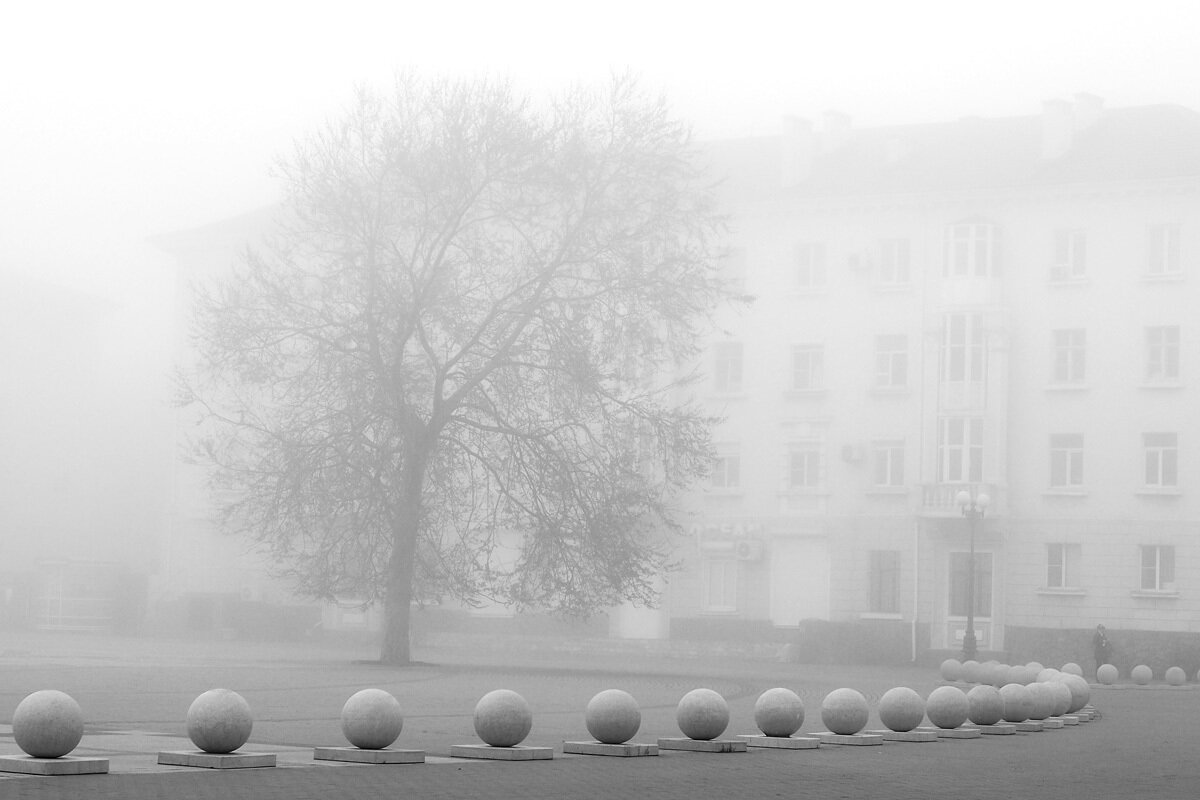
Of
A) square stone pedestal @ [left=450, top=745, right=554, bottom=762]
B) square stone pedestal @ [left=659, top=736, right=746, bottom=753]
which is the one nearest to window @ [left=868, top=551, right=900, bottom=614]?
square stone pedestal @ [left=659, top=736, right=746, bottom=753]

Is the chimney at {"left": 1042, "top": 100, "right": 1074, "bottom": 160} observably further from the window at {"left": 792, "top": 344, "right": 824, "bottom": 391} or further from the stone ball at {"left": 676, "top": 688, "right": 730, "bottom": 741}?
the stone ball at {"left": 676, "top": 688, "right": 730, "bottom": 741}

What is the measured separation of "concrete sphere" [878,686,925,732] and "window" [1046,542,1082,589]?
126ft

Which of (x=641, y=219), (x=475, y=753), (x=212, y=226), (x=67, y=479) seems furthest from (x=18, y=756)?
(x=67, y=479)

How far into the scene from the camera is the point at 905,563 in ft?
198

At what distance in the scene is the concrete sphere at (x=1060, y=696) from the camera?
2617cm

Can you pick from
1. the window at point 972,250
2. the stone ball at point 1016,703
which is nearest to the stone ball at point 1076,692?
the stone ball at point 1016,703

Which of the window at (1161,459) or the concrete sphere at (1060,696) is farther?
the window at (1161,459)

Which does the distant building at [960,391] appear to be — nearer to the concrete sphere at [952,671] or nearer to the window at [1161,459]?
the window at [1161,459]

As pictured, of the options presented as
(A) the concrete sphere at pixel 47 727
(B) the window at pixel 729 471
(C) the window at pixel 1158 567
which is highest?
(B) the window at pixel 729 471

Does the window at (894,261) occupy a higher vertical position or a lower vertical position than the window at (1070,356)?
higher

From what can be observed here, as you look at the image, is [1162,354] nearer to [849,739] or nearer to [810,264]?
[810,264]

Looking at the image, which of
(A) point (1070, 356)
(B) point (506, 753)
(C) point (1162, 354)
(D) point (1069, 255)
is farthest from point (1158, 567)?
(B) point (506, 753)

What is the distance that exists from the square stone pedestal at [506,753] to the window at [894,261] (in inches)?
1826

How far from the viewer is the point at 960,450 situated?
197 feet
